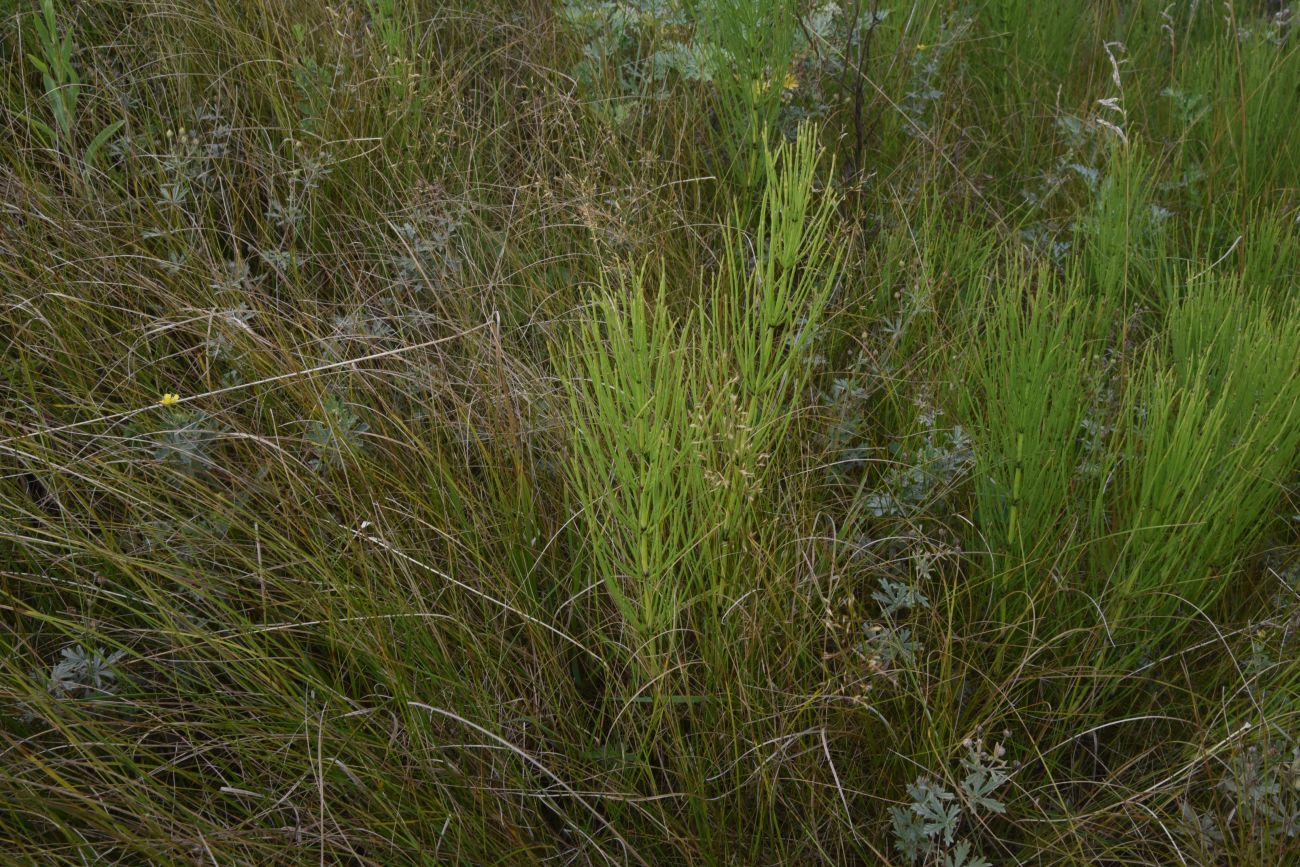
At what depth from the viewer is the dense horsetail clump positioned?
1.32 m

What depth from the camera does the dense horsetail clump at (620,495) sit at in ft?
4.34

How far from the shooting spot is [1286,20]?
2.88 meters

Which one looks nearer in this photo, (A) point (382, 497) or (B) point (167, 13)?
(A) point (382, 497)

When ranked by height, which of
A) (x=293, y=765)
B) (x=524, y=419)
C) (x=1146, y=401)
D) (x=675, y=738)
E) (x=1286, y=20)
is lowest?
(x=293, y=765)

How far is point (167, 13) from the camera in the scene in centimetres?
244

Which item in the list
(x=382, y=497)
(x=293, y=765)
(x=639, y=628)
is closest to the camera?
(x=639, y=628)

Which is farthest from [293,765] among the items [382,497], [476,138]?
[476,138]

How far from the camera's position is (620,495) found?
1.73 metres

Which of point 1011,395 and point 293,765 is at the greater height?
point 1011,395

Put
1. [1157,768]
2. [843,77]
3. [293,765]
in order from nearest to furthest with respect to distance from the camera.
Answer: [293,765] → [1157,768] → [843,77]

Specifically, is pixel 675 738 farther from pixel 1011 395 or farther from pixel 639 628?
pixel 1011 395

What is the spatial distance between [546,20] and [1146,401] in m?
1.84

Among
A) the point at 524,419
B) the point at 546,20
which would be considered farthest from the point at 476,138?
the point at 524,419

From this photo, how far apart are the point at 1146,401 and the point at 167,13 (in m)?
2.22
